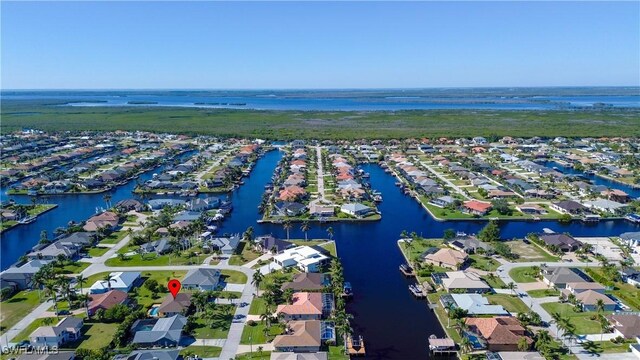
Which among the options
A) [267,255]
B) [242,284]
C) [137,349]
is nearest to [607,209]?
[267,255]

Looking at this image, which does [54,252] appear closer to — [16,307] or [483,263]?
[16,307]

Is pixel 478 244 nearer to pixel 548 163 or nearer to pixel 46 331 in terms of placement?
pixel 46 331

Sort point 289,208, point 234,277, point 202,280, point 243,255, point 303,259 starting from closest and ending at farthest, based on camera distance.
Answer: point 202,280 → point 234,277 → point 303,259 → point 243,255 → point 289,208

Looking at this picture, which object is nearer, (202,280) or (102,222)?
(202,280)

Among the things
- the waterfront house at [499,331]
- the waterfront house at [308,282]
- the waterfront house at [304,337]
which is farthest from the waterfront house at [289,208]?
the waterfront house at [499,331]

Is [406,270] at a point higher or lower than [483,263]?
lower

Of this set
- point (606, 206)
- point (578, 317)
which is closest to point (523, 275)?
point (578, 317)
